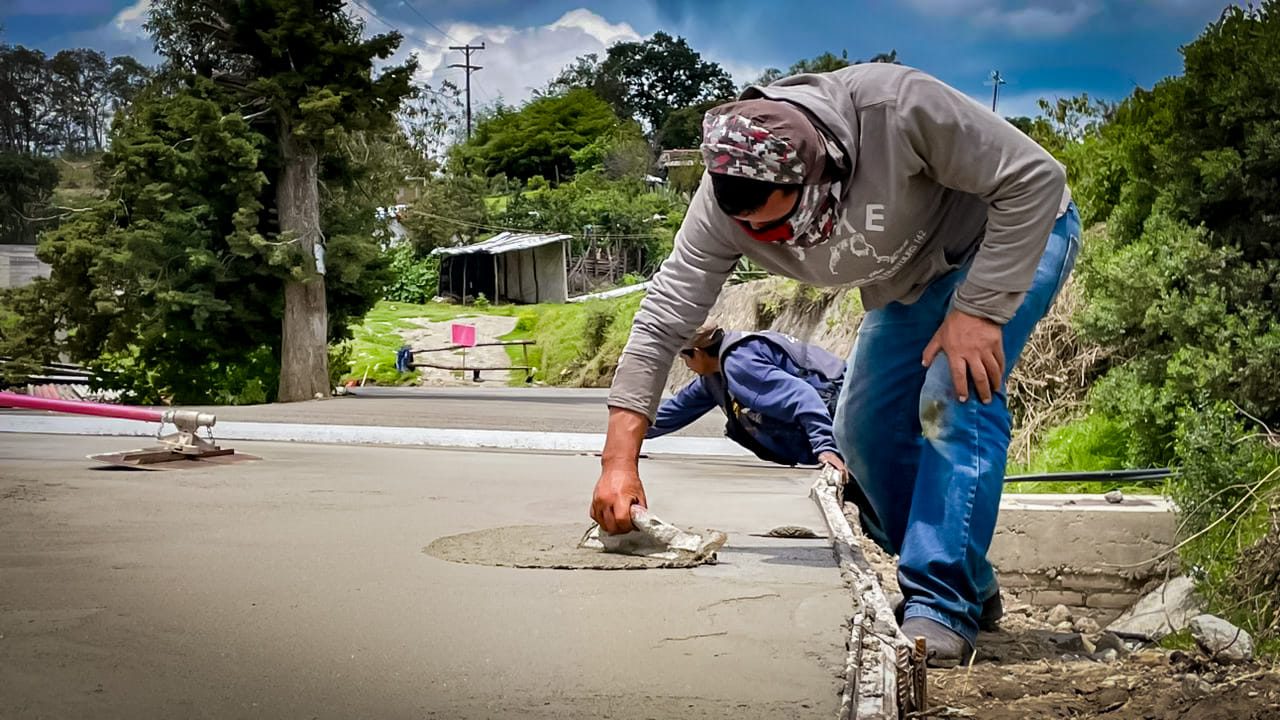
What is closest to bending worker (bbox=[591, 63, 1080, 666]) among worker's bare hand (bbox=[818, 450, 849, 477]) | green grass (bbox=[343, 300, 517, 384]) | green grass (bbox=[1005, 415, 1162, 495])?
worker's bare hand (bbox=[818, 450, 849, 477])

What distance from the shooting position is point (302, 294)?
49.2 ft

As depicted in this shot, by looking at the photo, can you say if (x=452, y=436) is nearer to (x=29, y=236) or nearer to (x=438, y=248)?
(x=29, y=236)

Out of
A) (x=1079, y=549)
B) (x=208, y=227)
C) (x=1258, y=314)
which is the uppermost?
(x=208, y=227)

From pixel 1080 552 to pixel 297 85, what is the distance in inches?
459

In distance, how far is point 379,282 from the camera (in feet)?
53.7

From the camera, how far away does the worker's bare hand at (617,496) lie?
293cm

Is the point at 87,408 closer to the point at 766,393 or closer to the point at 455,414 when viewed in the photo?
the point at 766,393

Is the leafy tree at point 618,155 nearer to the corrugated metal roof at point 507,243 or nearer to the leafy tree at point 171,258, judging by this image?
the corrugated metal roof at point 507,243

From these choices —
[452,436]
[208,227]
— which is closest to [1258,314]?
[452,436]

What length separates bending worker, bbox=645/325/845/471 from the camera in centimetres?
501

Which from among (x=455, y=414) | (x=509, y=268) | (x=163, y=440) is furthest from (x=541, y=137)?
(x=163, y=440)

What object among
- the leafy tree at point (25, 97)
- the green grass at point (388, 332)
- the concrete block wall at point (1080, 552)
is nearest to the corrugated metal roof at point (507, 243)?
the green grass at point (388, 332)

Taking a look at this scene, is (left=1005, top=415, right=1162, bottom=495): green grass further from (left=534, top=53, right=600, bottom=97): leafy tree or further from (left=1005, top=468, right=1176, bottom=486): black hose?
(left=534, top=53, right=600, bottom=97): leafy tree

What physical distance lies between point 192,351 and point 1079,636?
13.4 meters
